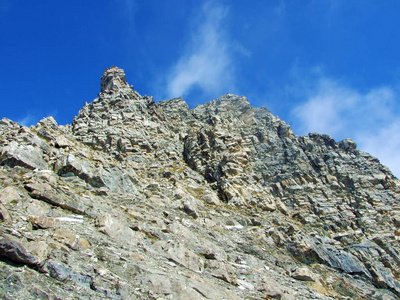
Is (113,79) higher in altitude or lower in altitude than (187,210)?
higher

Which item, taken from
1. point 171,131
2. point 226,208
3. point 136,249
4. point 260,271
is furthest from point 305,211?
point 136,249

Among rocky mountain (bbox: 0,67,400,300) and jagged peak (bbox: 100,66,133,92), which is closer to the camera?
rocky mountain (bbox: 0,67,400,300)

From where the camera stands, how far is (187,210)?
40562mm

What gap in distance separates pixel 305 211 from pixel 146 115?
46442mm

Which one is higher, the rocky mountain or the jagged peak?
the jagged peak

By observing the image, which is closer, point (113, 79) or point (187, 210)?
point (187, 210)

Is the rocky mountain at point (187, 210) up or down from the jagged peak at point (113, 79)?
down

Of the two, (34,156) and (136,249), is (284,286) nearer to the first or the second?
(136,249)

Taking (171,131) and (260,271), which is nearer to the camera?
(260,271)

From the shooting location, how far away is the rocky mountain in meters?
18.0

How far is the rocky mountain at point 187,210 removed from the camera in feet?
59.2

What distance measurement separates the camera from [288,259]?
3653 centimetres

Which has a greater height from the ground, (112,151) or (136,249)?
(112,151)

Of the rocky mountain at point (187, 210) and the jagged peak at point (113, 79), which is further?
the jagged peak at point (113, 79)
